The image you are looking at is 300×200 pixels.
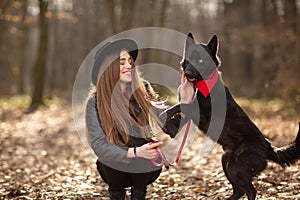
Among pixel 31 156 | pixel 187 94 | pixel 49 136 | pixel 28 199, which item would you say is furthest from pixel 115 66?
pixel 49 136

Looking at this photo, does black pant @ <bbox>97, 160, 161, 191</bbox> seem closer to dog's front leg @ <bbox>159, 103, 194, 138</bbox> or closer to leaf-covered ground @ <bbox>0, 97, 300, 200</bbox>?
dog's front leg @ <bbox>159, 103, 194, 138</bbox>

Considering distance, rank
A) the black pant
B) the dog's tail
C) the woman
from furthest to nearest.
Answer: the dog's tail, the black pant, the woman

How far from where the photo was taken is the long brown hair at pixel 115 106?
12.9 ft

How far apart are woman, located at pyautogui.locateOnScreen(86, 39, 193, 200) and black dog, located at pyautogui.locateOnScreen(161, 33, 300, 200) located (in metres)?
0.17

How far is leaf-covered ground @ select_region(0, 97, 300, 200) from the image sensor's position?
5105 mm

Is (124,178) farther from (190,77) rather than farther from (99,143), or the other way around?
(190,77)

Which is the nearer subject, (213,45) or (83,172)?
(213,45)

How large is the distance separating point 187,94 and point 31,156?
16.7 feet

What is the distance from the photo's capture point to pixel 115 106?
397 cm

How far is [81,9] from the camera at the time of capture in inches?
1425

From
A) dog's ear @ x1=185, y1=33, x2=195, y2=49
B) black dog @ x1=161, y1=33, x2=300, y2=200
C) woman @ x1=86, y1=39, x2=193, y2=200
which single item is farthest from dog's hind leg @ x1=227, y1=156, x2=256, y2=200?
dog's ear @ x1=185, y1=33, x2=195, y2=49

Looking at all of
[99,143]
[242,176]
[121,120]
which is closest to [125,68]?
[121,120]

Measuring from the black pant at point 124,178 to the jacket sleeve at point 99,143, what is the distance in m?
0.17

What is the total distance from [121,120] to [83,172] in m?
2.97
